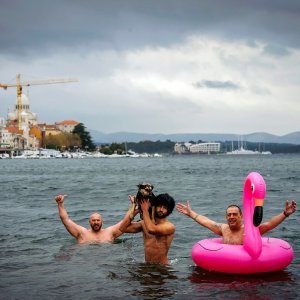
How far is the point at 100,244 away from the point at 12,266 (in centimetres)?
195

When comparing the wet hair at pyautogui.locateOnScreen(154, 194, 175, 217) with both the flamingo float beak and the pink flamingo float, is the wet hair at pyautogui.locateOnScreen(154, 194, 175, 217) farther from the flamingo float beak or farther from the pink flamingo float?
the flamingo float beak

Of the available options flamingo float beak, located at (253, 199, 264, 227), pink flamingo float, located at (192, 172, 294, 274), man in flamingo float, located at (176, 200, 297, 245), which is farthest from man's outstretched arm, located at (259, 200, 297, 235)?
flamingo float beak, located at (253, 199, 264, 227)

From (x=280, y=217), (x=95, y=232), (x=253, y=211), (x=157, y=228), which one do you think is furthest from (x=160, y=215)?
(x=95, y=232)

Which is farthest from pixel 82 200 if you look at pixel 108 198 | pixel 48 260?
pixel 48 260

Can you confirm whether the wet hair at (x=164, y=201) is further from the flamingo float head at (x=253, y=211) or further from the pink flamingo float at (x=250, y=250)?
the flamingo float head at (x=253, y=211)

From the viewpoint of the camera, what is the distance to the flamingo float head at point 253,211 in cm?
898

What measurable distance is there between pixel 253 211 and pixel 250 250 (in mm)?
676

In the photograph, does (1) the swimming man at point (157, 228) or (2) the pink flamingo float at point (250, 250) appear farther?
(1) the swimming man at point (157, 228)

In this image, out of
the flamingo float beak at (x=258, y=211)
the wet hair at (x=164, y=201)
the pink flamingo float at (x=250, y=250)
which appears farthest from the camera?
the wet hair at (x=164, y=201)

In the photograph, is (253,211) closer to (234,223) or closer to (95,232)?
(234,223)

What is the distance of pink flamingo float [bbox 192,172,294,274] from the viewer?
9094 mm

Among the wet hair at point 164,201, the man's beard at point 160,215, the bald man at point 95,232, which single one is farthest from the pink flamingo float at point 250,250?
the bald man at point 95,232

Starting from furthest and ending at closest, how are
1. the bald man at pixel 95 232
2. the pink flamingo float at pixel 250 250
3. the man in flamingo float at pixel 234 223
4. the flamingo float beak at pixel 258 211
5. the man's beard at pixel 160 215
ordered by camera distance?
the bald man at pixel 95 232, the man in flamingo float at pixel 234 223, the man's beard at pixel 160 215, the pink flamingo float at pixel 250 250, the flamingo float beak at pixel 258 211

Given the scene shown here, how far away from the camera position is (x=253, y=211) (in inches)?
361
